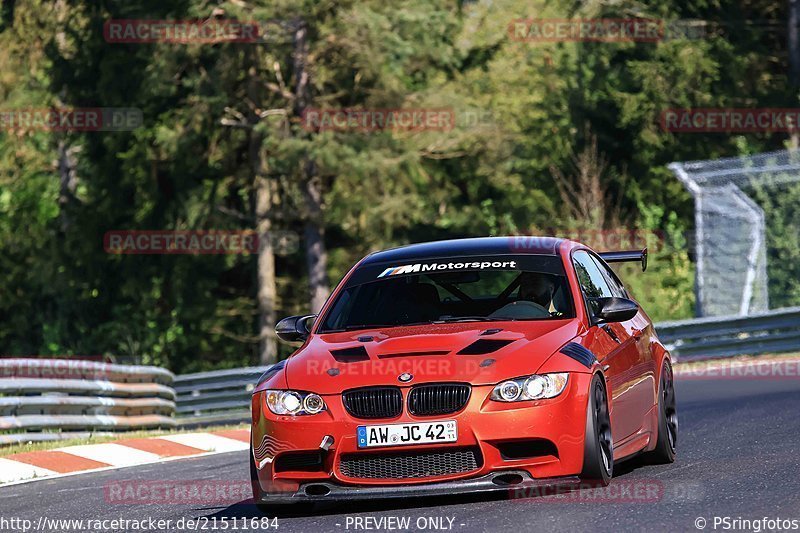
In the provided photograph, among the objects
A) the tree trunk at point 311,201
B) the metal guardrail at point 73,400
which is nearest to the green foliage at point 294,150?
the tree trunk at point 311,201

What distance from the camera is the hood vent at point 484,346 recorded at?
28.3ft

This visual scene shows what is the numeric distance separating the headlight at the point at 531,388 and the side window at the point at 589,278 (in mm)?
1296

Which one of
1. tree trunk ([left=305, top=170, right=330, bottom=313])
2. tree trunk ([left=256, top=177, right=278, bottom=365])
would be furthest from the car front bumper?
tree trunk ([left=256, top=177, right=278, bottom=365])

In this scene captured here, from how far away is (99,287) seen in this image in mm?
46938

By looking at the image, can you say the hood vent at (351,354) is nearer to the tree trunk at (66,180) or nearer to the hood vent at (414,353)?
the hood vent at (414,353)

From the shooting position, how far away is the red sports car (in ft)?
27.3

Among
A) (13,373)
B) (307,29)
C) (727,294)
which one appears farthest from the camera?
(307,29)

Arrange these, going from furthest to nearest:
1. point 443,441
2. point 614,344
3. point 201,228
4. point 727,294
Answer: point 201,228
point 727,294
point 614,344
point 443,441

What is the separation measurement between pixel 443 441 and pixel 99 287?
39.7 m

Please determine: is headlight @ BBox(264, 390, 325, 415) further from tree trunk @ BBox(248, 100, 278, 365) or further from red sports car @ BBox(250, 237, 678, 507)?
tree trunk @ BBox(248, 100, 278, 365)

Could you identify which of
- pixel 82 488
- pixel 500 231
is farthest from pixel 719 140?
pixel 82 488

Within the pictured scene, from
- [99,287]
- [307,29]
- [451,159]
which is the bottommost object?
[99,287]

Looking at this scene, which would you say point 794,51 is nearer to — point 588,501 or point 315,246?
point 315,246

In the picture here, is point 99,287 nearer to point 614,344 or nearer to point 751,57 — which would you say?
point 751,57
